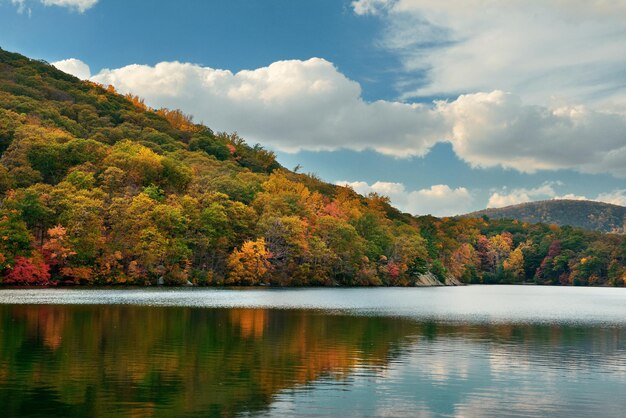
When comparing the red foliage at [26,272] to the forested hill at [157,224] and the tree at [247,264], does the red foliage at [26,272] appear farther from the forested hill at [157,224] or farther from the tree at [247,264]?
the tree at [247,264]

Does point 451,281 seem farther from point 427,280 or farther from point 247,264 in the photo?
point 247,264

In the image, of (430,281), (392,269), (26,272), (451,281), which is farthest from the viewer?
(451,281)

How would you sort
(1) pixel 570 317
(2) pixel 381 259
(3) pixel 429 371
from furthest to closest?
(2) pixel 381 259
(1) pixel 570 317
(3) pixel 429 371

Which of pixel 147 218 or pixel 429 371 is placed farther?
pixel 147 218

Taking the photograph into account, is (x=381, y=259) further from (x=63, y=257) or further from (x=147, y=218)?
(x=63, y=257)

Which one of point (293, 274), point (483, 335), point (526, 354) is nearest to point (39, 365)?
point (526, 354)

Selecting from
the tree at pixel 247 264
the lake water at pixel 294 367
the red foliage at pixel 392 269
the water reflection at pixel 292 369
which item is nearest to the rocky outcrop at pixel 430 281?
the red foliage at pixel 392 269

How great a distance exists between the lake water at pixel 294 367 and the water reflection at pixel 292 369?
58 mm

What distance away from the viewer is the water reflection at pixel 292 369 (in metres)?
17.8

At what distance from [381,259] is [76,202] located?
71.6 m

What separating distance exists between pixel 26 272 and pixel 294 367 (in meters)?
67.9

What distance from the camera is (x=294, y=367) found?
24.2 m

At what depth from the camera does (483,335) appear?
38250 millimetres

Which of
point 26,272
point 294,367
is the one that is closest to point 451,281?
point 26,272
